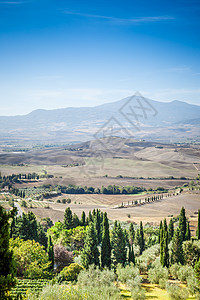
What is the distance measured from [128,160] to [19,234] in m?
141

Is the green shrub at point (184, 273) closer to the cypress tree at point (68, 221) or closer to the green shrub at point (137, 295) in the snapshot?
the green shrub at point (137, 295)

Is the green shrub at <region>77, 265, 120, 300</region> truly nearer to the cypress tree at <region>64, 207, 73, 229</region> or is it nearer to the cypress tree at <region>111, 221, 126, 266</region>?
the cypress tree at <region>111, 221, 126, 266</region>

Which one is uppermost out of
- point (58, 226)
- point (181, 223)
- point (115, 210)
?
point (181, 223)

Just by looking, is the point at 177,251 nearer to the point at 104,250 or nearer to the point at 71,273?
the point at 104,250

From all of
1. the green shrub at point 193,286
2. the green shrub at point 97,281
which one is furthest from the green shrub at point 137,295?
the green shrub at point 193,286

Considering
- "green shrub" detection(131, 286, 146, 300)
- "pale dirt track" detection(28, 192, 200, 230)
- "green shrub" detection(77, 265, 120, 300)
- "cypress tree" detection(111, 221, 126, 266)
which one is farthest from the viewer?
"pale dirt track" detection(28, 192, 200, 230)

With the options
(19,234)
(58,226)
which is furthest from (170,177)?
(19,234)

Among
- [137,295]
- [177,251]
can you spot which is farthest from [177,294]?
[177,251]

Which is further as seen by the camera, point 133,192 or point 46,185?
point 46,185

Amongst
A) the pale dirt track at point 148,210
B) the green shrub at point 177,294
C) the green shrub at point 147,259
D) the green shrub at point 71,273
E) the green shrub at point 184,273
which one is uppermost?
the green shrub at point 177,294

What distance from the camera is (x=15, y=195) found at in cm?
9638

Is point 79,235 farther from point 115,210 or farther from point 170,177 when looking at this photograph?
point 170,177

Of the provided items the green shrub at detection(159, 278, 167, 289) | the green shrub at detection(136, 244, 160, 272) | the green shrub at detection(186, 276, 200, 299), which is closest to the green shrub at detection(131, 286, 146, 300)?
Answer: the green shrub at detection(186, 276, 200, 299)

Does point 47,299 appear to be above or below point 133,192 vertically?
above
